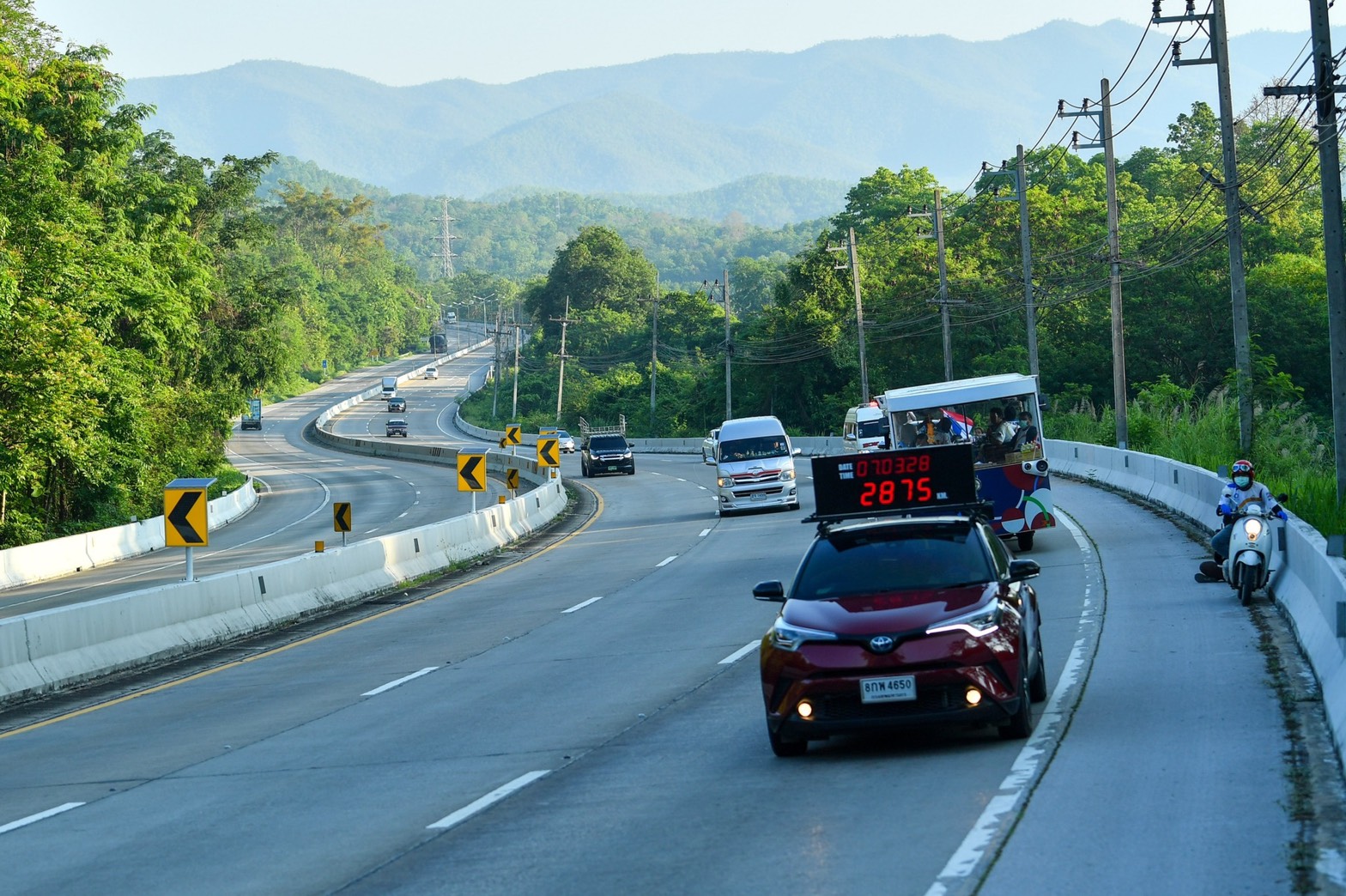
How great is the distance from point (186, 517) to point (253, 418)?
114151mm

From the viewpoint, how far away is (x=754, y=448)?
39.0 meters

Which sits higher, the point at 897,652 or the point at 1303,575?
the point at 897,652

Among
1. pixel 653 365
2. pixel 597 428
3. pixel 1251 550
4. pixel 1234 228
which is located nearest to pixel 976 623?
pixel 1251 550

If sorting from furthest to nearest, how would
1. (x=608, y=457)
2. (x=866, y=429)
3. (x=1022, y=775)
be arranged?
(x=608, y=457) → (x=866, y=429) → (x=1022, y=775)

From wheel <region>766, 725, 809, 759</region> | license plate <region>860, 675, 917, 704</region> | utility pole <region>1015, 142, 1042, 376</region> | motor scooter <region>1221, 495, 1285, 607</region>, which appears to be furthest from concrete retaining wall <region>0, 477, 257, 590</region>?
license plate <region>860, 675, 917, 704</region>

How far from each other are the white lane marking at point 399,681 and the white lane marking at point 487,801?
5.22 meters

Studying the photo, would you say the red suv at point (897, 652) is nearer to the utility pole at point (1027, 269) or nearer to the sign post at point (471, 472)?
the sign post at point (471, 472)

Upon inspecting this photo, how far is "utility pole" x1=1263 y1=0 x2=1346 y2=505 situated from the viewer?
2108 centimetres

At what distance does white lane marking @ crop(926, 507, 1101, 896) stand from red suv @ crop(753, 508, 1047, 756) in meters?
0.22

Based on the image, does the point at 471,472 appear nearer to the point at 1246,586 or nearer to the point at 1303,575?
the point at 1246,586

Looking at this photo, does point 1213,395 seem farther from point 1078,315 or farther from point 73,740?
point 73,740

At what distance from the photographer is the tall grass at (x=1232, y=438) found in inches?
928

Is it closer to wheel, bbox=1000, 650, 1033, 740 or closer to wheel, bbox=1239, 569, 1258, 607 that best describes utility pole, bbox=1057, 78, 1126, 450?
wheel, bbox=1239, 569, 1258, 607

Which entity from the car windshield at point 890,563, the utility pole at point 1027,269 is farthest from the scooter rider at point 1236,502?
the utility pole at point 1027,269
